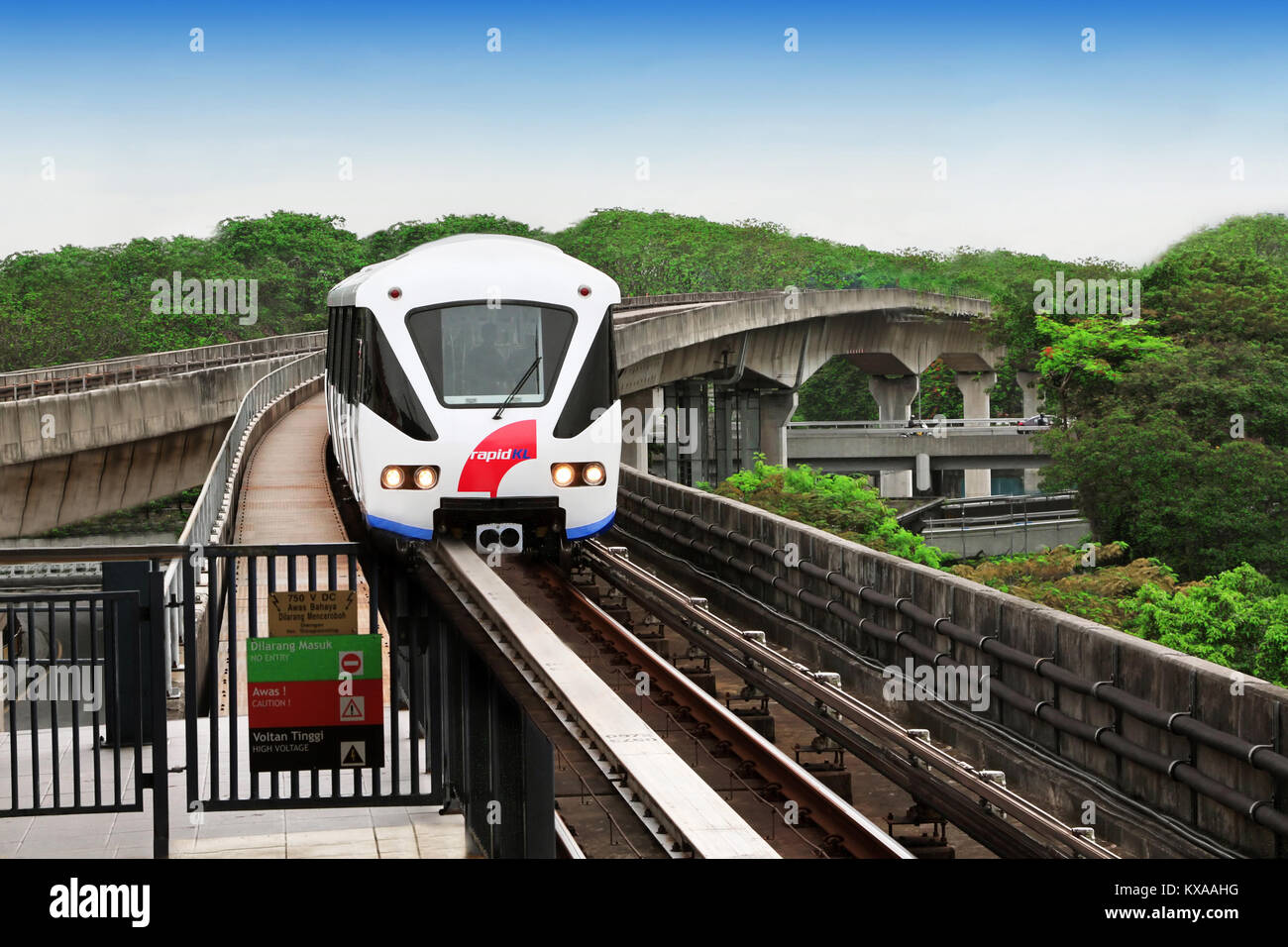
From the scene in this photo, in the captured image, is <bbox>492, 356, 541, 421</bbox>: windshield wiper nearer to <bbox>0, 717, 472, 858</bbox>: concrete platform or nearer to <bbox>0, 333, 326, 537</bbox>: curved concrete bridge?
<bbox>0, 717, 472, 858</bbox>: concrete platform

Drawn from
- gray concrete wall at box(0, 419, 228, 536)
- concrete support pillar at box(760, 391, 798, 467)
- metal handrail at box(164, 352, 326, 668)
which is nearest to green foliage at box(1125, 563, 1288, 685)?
metal handrail at box(164, 352, 326, 668)

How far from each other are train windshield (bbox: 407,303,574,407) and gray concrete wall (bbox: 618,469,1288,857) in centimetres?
430

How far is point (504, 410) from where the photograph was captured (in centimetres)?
1294

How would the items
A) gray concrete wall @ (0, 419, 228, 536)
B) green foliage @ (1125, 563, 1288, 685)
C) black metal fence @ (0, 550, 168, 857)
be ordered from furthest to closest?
gray concrete wall @ (0, 419, 228, 536), green foliage @ (1125, 563, 1288, 685), black metal fence @ (0, 550, 168, 857)

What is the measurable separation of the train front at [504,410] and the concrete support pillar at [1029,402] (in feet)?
229

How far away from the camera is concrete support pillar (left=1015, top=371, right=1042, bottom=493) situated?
266 ft

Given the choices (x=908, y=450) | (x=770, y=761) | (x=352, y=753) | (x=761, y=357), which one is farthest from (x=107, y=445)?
(x=908, y=450)

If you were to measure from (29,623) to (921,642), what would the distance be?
8528 millimetres

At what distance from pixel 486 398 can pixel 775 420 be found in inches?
2134
